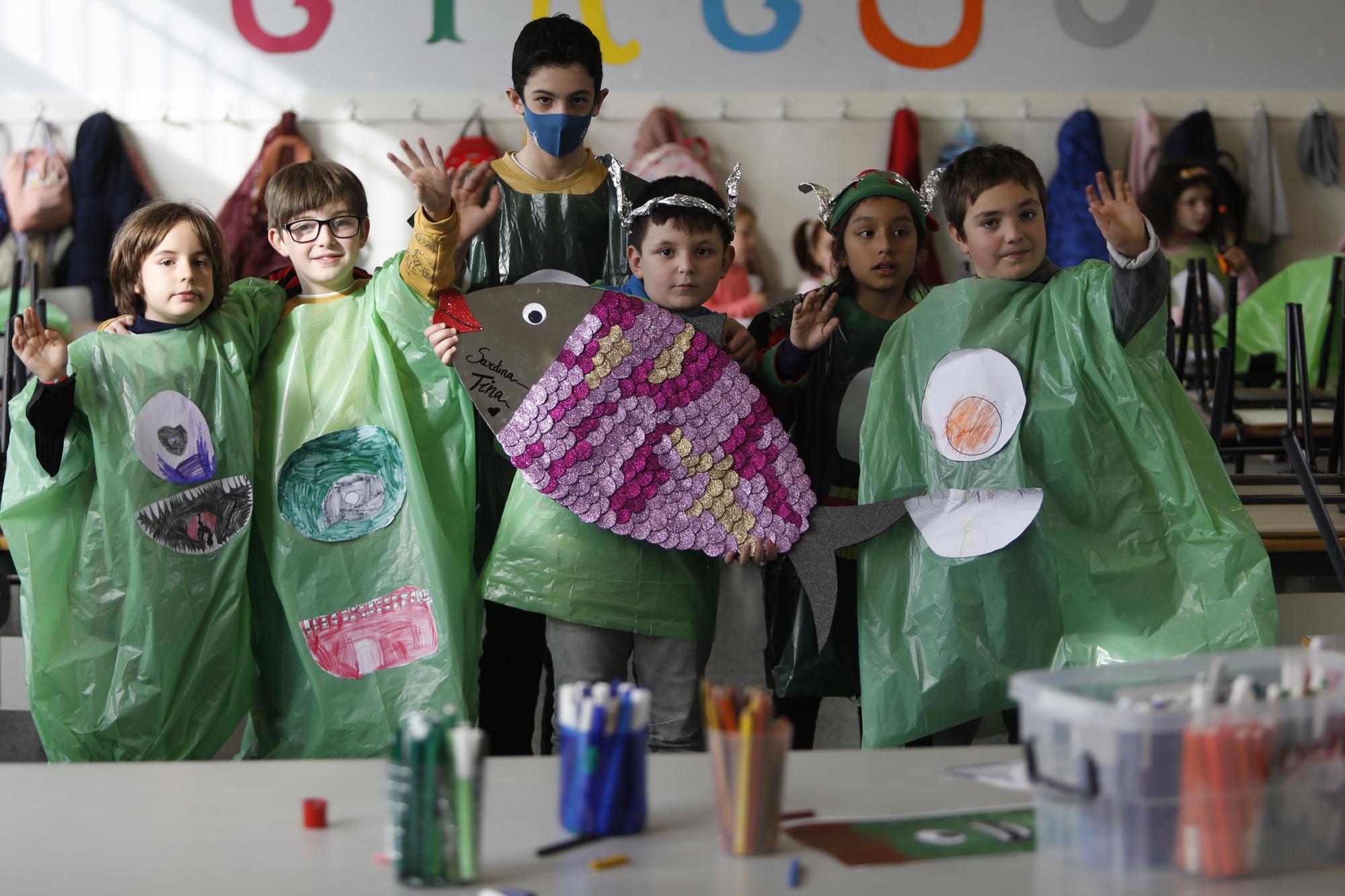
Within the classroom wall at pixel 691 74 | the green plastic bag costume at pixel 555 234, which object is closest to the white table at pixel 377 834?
the green plastic bag costume at pixel 555 234

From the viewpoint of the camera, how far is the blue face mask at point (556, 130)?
2277mm

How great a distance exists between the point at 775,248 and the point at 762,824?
4.73m

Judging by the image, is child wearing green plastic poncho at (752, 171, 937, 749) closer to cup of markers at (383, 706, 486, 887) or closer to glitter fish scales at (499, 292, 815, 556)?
glitter fish scales at (499, 292, 815, 556)

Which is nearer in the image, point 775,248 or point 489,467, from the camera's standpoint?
point 489,467

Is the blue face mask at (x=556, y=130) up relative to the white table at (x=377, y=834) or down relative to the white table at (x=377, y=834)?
up

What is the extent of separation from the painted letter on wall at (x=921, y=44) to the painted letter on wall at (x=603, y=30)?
101 cm

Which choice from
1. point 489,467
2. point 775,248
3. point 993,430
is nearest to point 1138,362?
point 993,430

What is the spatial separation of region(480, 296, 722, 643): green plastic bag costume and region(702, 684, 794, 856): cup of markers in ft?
3.06

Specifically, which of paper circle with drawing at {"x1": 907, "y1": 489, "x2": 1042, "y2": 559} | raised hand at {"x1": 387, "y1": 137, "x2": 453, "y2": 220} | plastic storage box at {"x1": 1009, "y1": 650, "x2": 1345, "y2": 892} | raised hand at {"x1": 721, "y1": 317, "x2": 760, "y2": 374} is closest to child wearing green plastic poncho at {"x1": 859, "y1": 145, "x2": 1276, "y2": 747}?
paper circle with drawing at {"x1": 907, "y1": 489, "x2": 1042, "y2": 559}

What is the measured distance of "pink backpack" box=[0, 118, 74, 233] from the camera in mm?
5199

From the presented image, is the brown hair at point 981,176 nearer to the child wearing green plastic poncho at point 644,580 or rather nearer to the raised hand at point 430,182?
the child wearing green plastic poncho at point 644,580

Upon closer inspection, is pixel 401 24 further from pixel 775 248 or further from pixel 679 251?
pixel 679 251

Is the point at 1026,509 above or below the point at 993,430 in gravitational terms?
below

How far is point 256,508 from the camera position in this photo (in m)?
2.10
